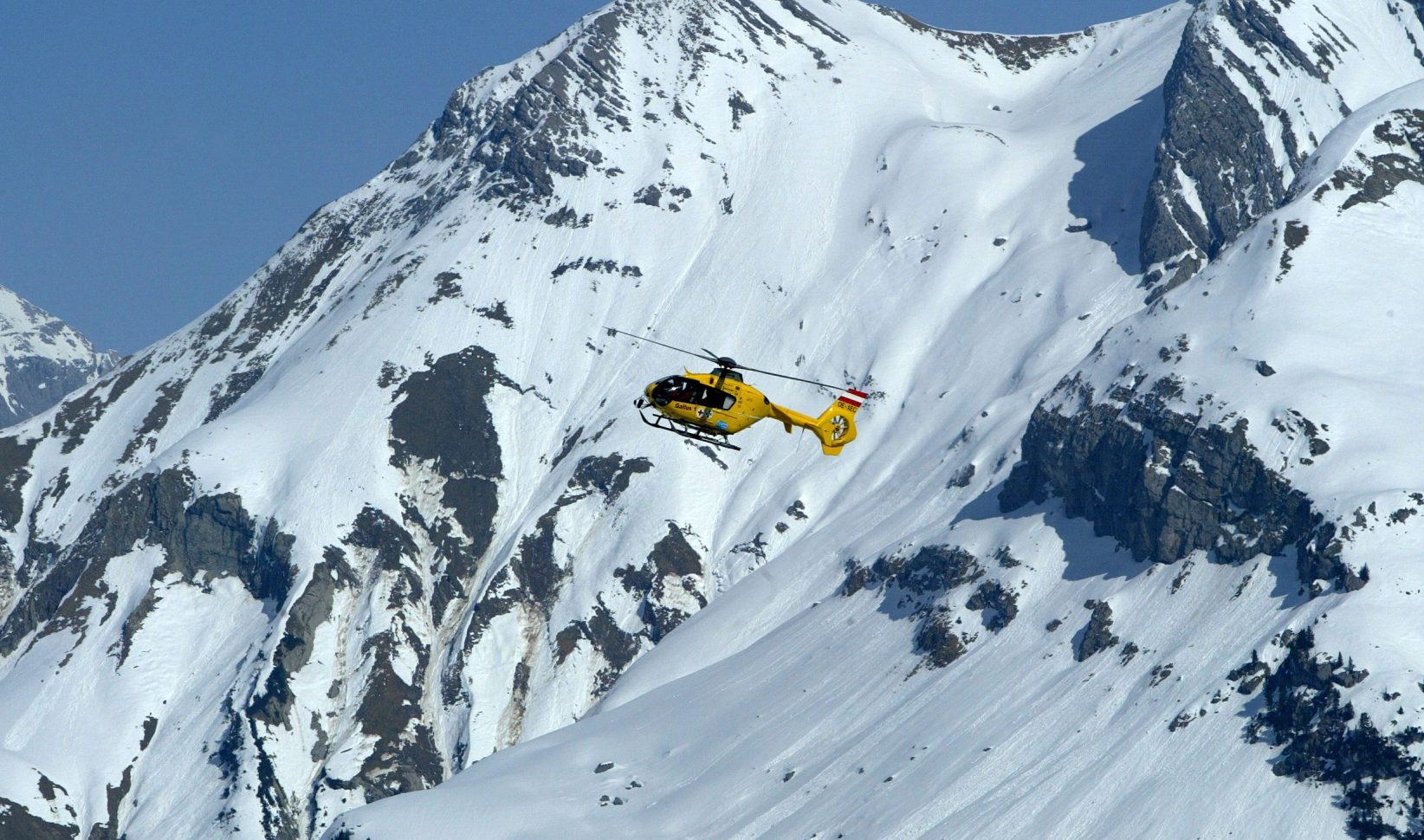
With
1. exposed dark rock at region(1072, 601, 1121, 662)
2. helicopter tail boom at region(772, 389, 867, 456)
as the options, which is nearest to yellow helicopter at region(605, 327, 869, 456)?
helicopter tail boom at region(772, 389, 867, 456)

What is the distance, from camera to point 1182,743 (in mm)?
177000

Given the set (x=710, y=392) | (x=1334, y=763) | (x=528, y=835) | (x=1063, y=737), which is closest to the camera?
(x=710, y=392)

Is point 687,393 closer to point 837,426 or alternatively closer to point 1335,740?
point 837,426

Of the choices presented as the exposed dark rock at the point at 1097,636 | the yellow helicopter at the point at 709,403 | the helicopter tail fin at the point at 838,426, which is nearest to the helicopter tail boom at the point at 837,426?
the helicopter tail fin at the point at 838,426

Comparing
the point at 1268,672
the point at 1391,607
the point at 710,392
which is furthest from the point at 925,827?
the point at 710,392

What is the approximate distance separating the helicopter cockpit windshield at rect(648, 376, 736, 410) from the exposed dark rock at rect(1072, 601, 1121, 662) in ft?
314

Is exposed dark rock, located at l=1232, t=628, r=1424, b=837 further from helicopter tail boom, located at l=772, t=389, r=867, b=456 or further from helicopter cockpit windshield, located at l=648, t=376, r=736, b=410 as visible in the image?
helicopter cockpit windshield, located at l=648, t=376, r=736, b=410

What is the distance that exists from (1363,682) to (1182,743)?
1672cm

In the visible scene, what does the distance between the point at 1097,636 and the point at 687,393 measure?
98303mm

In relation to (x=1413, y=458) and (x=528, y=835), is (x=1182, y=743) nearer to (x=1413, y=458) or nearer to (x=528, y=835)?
(x=1413, y=458)

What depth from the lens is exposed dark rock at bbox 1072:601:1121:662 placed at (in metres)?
196

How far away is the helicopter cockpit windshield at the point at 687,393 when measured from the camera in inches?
4323

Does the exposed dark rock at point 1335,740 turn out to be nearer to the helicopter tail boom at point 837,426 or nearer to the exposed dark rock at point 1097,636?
the exposed dark rock at point 1097,636

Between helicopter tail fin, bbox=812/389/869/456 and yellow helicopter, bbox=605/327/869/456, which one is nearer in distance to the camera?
yellow helicopter, bbox=605/327/869/456
